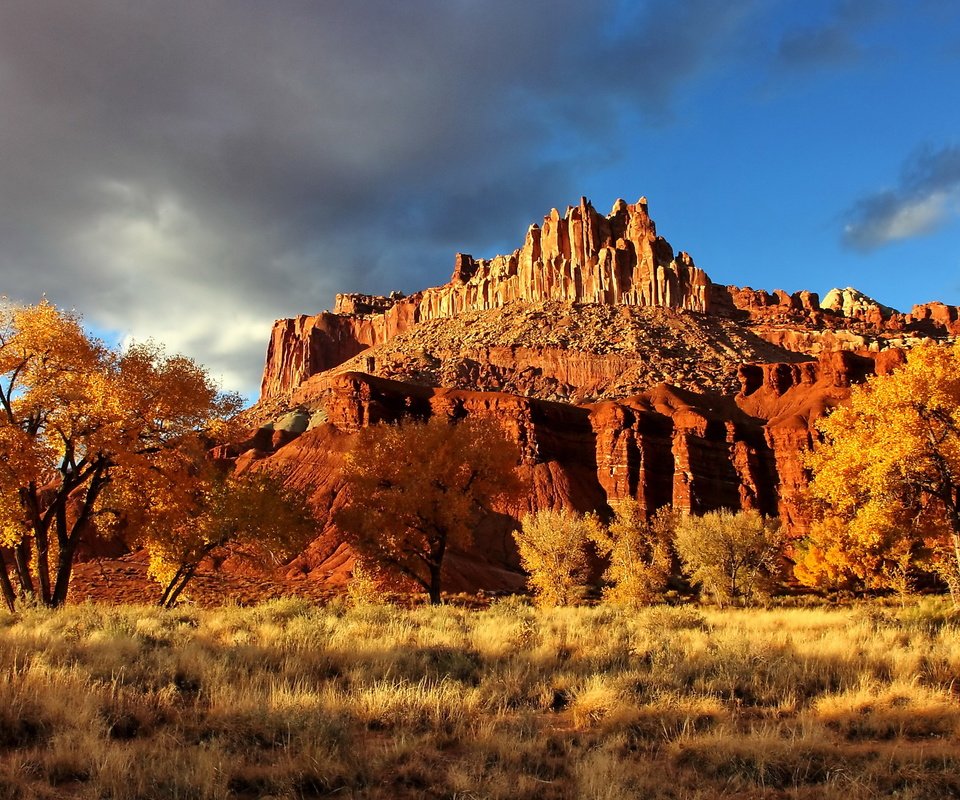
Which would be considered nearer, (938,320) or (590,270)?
(590,270)

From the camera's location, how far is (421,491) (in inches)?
1028

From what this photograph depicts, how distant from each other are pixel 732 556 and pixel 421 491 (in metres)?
23.1

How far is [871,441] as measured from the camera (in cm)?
1794

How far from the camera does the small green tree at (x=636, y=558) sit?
126ft

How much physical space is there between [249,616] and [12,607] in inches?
260

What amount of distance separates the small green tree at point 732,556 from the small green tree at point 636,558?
9.25 feet

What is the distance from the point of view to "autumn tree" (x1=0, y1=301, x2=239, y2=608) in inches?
706

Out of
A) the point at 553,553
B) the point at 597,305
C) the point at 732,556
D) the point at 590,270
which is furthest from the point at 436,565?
the point at 590,270

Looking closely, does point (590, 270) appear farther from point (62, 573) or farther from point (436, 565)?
point (62, 573)

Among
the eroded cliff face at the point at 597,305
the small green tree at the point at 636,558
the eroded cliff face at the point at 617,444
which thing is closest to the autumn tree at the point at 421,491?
the small green tree at the point at 636,558

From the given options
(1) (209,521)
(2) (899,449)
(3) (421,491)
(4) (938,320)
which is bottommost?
(1) (209,521)

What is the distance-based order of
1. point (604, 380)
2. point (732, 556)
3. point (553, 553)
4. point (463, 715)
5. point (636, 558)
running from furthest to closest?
point (604, 380) < point (636, 558) < point (732, 556) < point (553, 553) < point (463, 715)

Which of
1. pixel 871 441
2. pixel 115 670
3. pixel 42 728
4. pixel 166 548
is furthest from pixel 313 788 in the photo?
pixel 166 548

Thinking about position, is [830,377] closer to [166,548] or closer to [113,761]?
[166,548]
